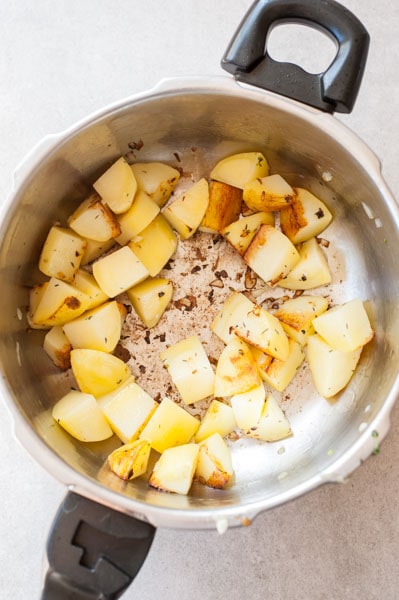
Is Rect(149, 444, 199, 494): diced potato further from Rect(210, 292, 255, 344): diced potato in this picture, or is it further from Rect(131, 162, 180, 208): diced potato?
Rect(131, 162, 180, 208): diced potato

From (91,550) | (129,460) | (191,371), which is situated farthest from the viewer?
(191,371)

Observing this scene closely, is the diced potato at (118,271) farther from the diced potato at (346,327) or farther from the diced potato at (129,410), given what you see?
the diced potato at (346,327)

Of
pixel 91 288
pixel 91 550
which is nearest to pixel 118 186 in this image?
pixel 91 288

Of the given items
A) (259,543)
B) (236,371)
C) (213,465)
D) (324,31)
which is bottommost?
(259,543)

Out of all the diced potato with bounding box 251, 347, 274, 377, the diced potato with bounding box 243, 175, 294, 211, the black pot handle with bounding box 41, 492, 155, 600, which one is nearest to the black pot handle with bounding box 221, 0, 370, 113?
the diced potato with bounding box 243, 175, 294, 211

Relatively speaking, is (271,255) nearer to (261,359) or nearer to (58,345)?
(261,359)

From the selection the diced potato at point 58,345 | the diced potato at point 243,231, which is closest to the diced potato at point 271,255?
the diced potato at point 243,231

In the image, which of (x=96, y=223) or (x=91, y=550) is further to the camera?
(x=96, y=223)
